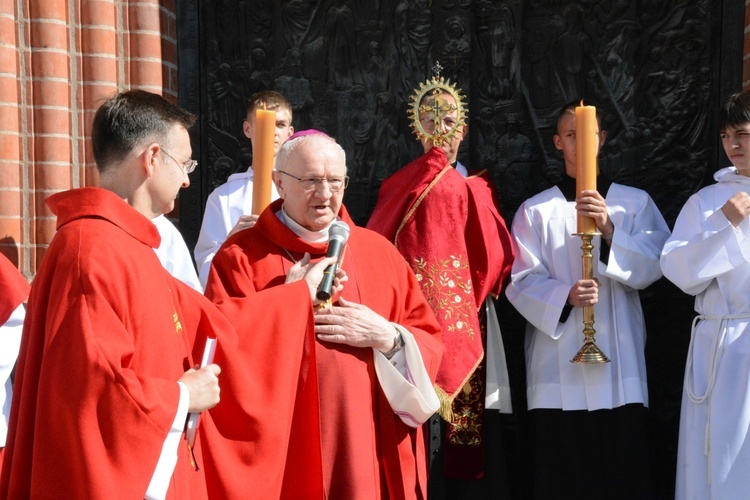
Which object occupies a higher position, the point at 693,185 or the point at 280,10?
the point at 280,10

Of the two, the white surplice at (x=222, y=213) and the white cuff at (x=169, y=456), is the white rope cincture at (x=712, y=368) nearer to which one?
the white surplice at (x=222, y=213)

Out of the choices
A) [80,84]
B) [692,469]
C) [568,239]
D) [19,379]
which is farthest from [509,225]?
[19,379]

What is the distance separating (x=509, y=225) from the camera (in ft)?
21.4

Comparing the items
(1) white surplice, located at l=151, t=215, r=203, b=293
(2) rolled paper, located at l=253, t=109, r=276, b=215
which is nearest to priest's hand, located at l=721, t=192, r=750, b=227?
(2) rolled paper, located at l=253, t=109, r=276, b=215

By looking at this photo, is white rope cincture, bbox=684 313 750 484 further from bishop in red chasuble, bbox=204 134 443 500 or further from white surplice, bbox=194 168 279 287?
white surplice, bbox=194 168 279 287

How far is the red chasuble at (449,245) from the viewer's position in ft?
17.4

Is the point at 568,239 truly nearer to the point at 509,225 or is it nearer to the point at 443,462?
the point at 509,225

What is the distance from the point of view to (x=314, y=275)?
13.4ft

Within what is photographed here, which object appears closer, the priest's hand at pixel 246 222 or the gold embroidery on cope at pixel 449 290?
the priest's hand at pixel 246 222

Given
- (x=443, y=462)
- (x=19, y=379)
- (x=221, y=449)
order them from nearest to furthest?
(x=19, y=379) → (x=221, y=449) → (x=443, y=462)

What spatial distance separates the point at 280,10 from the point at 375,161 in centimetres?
104

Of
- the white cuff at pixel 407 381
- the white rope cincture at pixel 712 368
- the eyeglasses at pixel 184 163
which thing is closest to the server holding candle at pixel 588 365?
the white rope cincture at pixel 712 368

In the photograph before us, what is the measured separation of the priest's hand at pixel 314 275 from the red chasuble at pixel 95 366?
2.59 ft

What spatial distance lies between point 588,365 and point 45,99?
306 cm
